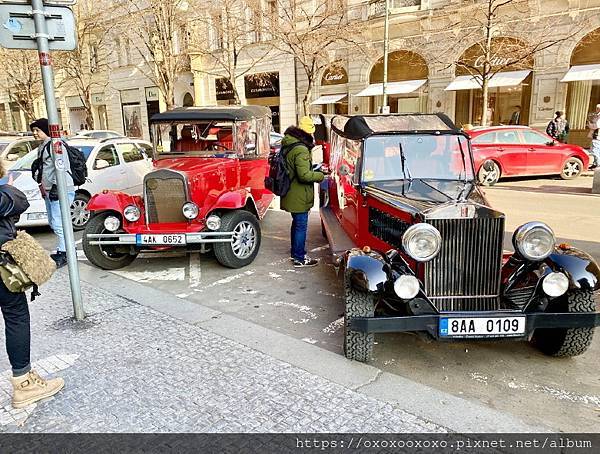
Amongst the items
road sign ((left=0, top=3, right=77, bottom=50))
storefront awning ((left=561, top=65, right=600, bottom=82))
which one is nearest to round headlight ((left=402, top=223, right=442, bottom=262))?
road sign ((left=0, top=3, right=77, bottom=50))

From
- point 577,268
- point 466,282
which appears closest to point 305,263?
point 466,282

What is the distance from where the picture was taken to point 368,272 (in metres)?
3.58

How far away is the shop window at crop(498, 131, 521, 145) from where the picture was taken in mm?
13250

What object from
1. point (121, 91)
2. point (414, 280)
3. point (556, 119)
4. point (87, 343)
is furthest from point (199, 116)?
point (121, 91)

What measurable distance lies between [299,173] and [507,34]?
16.9 metres

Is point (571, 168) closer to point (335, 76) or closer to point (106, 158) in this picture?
point (106, 158)

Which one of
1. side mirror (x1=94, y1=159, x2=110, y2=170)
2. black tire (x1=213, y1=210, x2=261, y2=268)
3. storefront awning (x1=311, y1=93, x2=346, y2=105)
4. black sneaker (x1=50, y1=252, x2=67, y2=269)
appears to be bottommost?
black sneaker (x1=50, y1=252, x2=67, y2=269)

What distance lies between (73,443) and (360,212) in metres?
3.32

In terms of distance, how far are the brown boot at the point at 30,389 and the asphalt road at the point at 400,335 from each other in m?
1.91

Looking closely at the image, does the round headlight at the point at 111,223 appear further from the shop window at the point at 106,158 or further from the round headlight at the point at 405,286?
the round headlight at the point at 405,286

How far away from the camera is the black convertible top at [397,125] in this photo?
5223 millimetres

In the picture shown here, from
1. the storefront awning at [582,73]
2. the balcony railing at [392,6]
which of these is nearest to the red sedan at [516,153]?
the storefront awning at [582,73]

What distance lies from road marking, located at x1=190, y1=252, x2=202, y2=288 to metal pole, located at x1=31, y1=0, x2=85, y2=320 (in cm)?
148

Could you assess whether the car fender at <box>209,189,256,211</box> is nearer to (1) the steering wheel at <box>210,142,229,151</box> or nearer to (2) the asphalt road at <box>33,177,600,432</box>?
(2) the asphalt road at <box>33,177,600,432</box>
